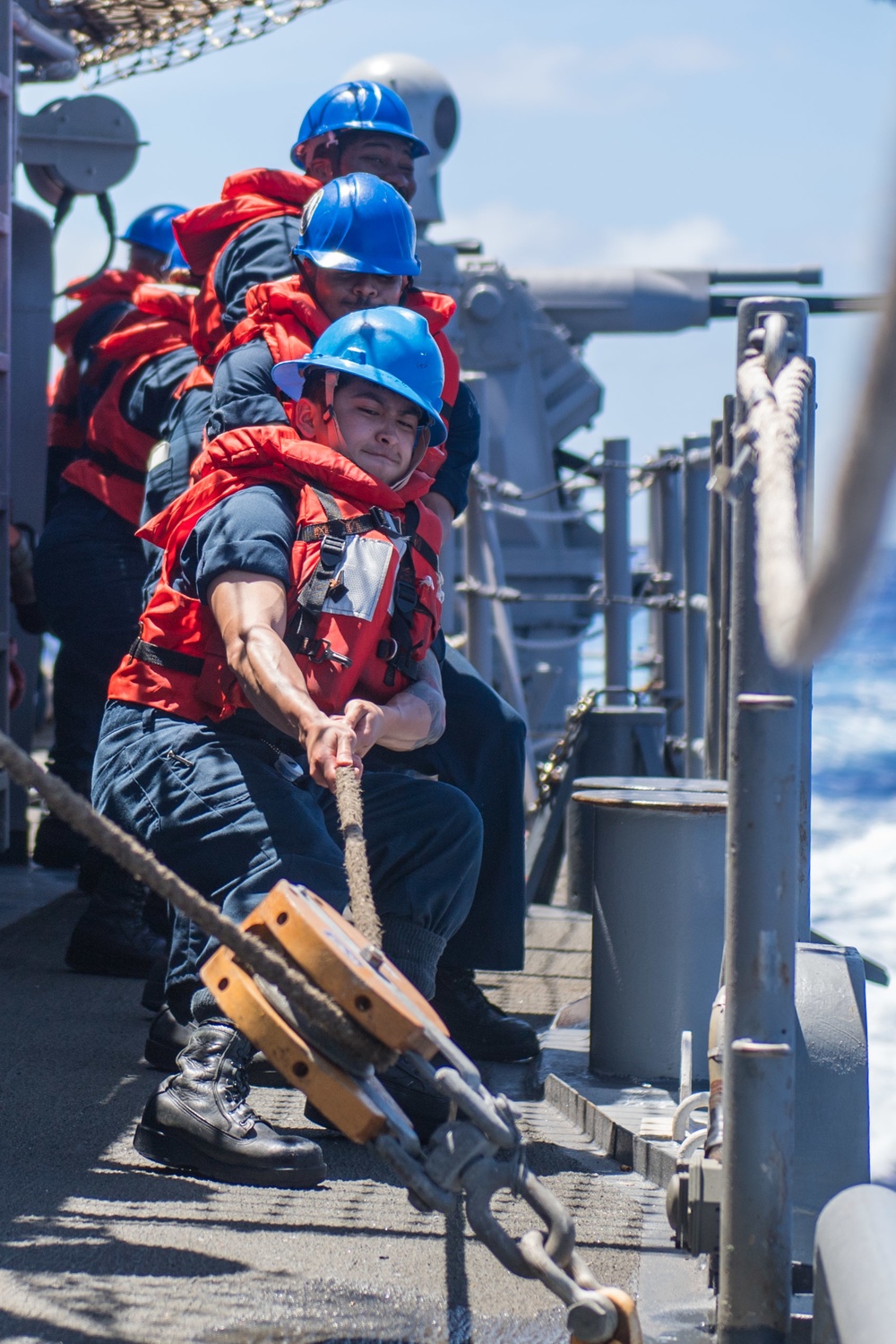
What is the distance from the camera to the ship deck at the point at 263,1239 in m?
2.05

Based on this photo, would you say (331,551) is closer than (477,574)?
Yes

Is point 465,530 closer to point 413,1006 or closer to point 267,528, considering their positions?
point 267,528

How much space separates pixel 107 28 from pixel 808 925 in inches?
203

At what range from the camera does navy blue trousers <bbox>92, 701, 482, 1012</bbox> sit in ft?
8.71

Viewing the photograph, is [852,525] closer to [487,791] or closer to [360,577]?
[360,577]

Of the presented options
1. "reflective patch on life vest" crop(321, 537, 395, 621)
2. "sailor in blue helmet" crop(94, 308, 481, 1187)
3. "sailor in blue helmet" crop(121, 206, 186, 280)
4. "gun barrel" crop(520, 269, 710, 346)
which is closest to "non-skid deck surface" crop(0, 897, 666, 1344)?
"sailor in blue helmet" crop(94, 308, 481, 1187)

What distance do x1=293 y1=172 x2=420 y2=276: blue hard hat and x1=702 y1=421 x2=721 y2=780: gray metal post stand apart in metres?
0.85

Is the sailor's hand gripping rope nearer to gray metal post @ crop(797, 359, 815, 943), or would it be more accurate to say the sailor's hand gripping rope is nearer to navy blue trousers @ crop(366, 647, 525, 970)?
gray metal post @ crop(797, 359, 815, 943)

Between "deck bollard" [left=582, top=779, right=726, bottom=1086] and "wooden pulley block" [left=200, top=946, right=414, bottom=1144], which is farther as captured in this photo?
"deck bollard" [left=582, top=779, right=726, bottom=1086]

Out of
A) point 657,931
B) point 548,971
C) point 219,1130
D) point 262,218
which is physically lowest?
point 548,971

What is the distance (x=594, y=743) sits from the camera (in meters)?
6.04

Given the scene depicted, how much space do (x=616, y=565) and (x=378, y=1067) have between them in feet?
17.7

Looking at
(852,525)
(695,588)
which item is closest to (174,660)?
(852,525)

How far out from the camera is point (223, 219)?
12.6ft
